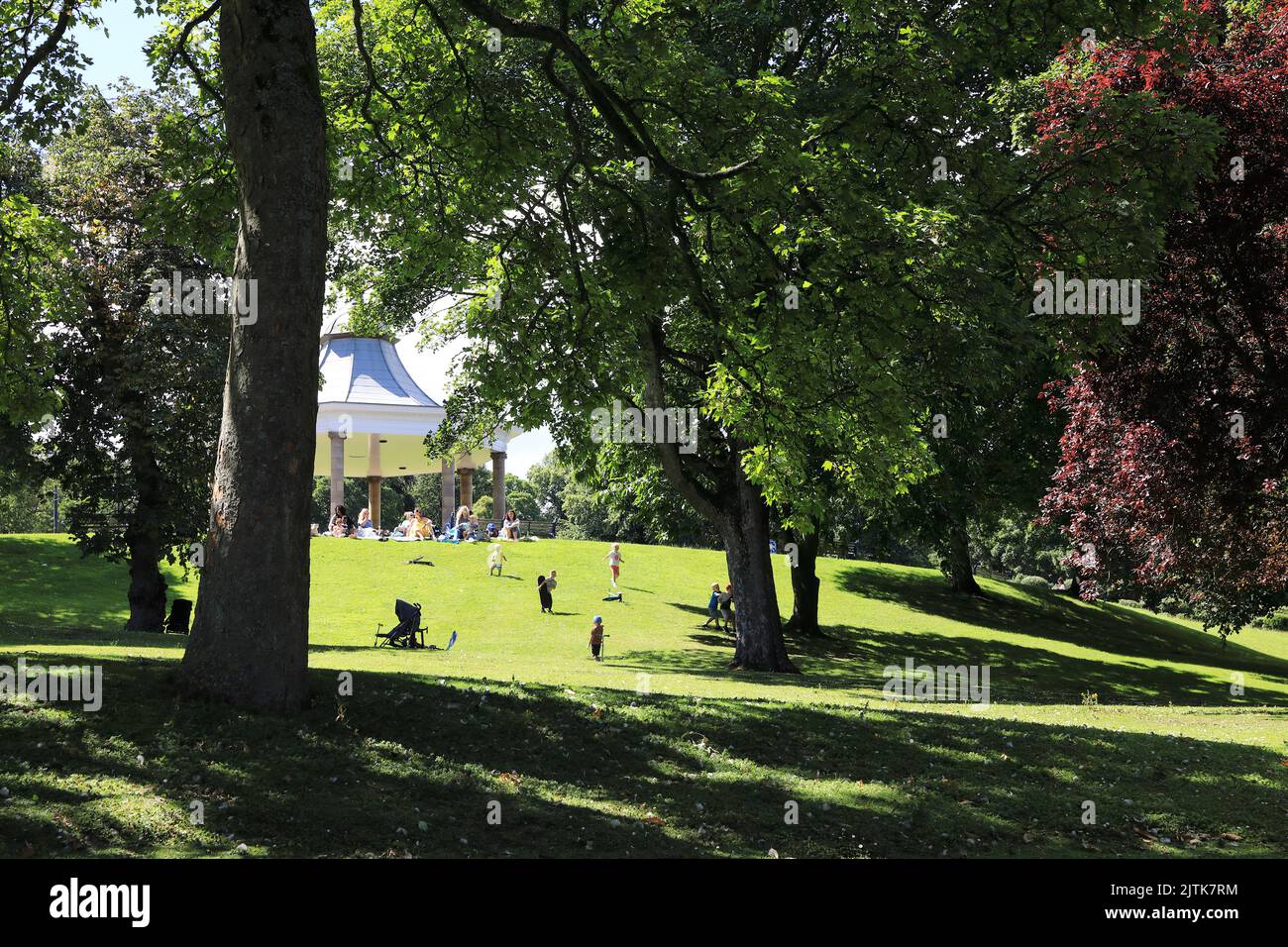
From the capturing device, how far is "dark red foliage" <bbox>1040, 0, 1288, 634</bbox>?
1705 centimetres

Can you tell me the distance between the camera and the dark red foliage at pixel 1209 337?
17.0 m

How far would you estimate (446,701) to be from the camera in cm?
1129

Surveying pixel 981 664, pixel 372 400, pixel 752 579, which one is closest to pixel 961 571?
pixel 981 664

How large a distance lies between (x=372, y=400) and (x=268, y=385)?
40997 mm

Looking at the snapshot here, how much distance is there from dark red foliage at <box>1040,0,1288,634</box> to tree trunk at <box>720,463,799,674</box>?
24.9ft

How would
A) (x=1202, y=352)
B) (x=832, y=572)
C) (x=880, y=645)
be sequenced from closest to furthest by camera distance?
(x=1202, y=352) → (x=880, y=645) → (x=832, y=572)

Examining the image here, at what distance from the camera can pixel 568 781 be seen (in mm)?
9703

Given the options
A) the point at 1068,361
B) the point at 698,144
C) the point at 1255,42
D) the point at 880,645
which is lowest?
the point at 880,645

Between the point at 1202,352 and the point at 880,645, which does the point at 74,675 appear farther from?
the point at 880,645

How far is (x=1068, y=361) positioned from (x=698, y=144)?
592cm

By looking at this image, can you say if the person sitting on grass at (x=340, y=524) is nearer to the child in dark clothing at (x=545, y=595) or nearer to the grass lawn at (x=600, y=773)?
the child in dark clothing at (x=545, y=595)

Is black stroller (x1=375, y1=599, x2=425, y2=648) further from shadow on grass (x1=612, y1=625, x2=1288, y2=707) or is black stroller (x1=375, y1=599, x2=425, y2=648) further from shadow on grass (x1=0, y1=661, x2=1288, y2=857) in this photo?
shadow on grass (x1=0, y1=661, x2=1288, y2=857)

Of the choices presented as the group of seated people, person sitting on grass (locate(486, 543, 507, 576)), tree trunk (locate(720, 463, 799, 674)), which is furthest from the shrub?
tree trunk (locate(720, 463, 799, 674))
